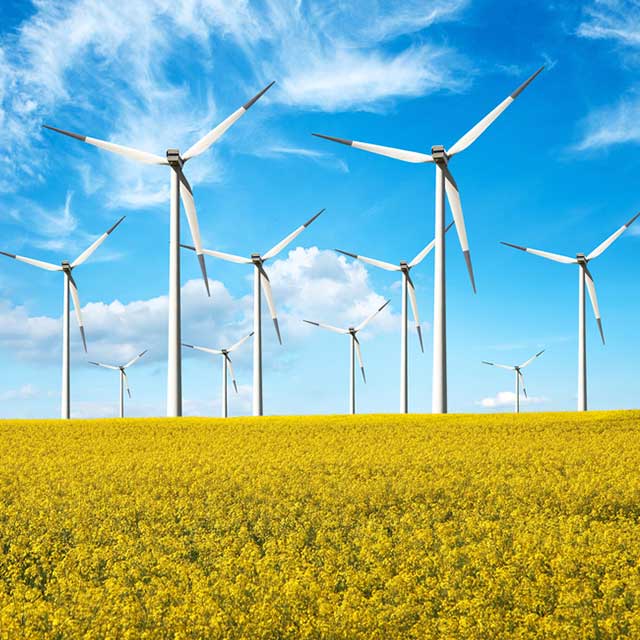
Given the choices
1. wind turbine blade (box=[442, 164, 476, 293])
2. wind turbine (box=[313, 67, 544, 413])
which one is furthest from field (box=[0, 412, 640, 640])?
wind turbine blade (box=[442, 164, 476, 293])

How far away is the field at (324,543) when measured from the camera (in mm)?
8156

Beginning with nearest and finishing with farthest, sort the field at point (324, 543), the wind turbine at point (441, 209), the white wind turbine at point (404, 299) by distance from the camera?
the field at point (324, 543), the wind turbine at point (441, 209), the white wind turbine at point (404, 299)

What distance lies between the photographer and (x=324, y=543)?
1184 centimetres

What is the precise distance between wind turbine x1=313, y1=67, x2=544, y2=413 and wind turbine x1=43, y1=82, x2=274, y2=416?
904 centimetres

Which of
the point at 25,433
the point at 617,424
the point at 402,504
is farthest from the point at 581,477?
the point at 25,433

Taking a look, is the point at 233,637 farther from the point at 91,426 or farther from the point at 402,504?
the point at 91,426

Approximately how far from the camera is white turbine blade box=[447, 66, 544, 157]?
46.2 metres

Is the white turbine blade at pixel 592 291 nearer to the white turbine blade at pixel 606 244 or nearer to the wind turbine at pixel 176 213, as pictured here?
the white turbine blade at pixel 606 244

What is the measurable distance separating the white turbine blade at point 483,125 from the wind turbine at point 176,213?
43.6 feet

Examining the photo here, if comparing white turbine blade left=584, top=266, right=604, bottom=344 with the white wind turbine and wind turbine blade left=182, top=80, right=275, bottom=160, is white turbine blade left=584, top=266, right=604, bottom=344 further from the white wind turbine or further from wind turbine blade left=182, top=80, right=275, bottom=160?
wind turbine blade left=182, top=80, right=275, bottom=160

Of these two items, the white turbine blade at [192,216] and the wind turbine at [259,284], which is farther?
the wind turbine at [259,284]

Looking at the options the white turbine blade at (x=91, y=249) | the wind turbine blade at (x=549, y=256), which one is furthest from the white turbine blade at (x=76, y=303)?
the wind turbine blade at (x=549, y=256)

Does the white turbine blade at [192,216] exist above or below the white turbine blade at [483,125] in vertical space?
below

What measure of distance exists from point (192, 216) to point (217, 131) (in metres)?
6.25
